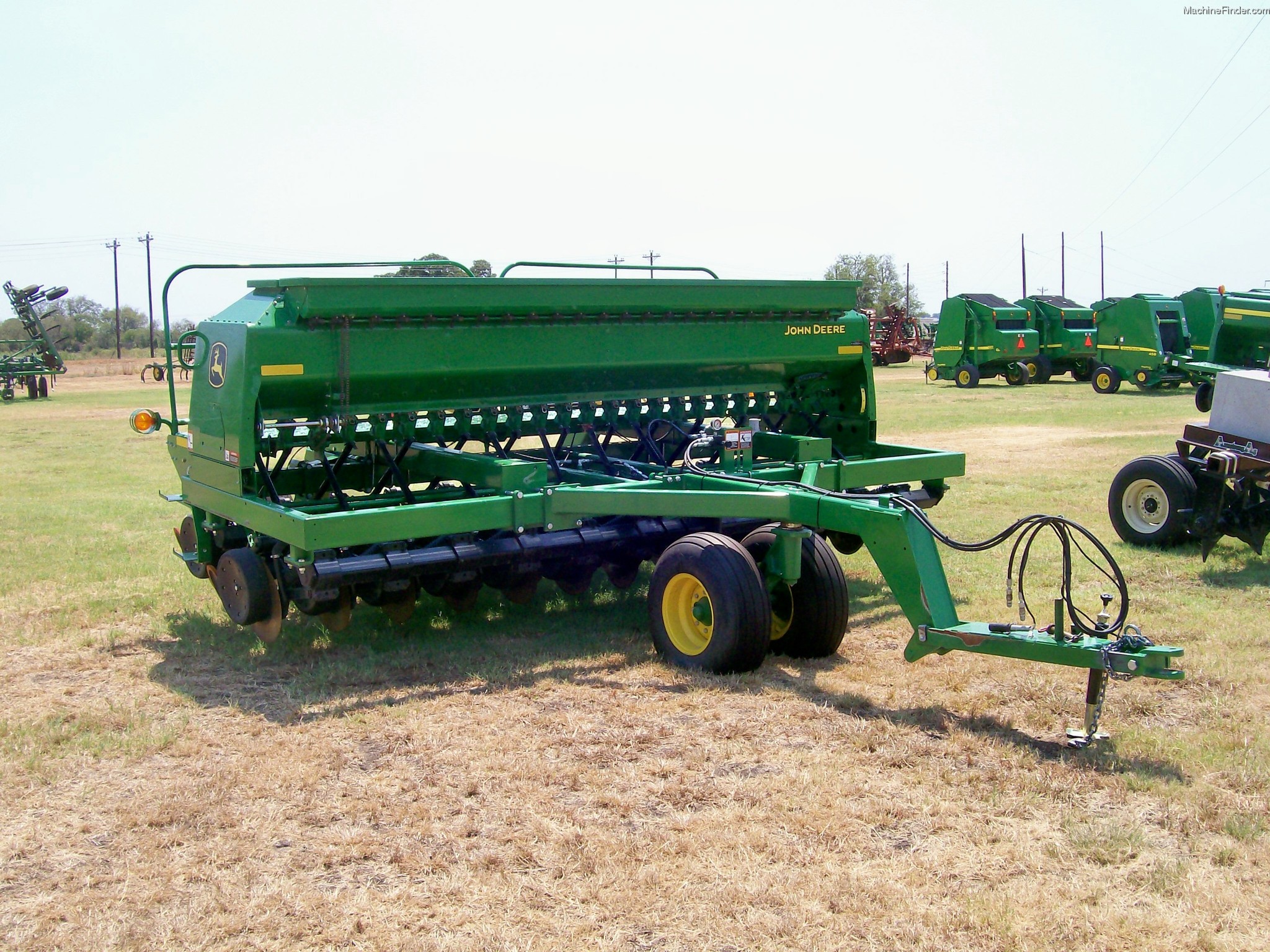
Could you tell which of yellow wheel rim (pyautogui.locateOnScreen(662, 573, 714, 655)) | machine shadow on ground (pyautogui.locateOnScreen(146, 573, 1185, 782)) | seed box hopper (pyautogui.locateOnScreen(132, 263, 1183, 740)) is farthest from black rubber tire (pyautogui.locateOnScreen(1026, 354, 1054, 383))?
yellow wheel rim (pyautogui.locateOnScreen(662, 573, 714, 655))

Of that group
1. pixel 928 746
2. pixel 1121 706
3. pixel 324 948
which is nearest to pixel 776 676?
pixel 928 746

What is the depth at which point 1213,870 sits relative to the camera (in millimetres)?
3621

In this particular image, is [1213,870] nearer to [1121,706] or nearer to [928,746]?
[928,746]

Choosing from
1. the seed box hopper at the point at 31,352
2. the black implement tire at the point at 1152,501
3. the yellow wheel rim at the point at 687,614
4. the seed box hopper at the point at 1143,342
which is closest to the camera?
the yellow wheel rim at the point at 687,614

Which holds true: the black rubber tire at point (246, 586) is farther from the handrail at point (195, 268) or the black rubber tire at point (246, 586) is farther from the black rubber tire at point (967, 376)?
the black rubber tire at point (967, 376)

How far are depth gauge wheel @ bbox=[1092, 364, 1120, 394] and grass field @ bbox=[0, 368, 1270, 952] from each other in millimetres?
18860

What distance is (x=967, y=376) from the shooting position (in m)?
27.8

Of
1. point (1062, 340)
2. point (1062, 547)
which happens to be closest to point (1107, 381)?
point (1062, 340)

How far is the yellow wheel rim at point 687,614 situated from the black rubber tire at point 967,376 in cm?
2304

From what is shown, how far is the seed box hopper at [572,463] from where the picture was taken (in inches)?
216

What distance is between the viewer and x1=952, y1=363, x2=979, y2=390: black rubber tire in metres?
27.7

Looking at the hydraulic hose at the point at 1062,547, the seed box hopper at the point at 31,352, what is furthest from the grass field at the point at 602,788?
the seed box hopper at the point at 31,352

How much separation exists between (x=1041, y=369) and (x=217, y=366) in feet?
82.1

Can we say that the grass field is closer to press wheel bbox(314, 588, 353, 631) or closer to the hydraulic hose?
A: press wheel bbox(314, 588, 353, 631)
